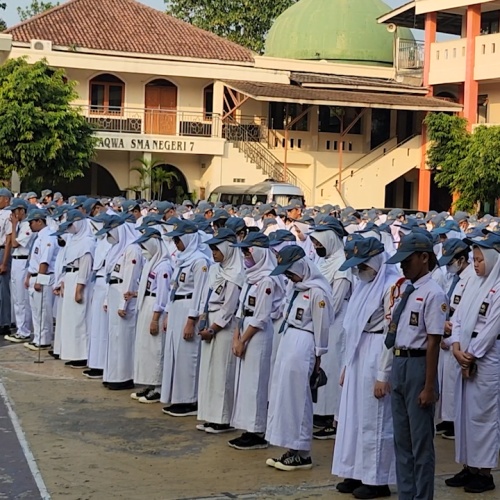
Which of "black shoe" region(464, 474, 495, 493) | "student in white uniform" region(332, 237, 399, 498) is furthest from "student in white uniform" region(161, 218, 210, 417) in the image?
"black shoe" region(464, 474, 495, 493)

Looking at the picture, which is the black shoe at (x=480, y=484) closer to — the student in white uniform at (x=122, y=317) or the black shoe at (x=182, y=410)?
the black shoe at (x=182, y=410)

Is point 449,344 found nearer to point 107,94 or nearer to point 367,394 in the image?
point 367,394

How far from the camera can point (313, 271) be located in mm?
8125

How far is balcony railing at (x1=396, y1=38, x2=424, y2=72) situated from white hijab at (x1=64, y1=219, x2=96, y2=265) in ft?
99.1

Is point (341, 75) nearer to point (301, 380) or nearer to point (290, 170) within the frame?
point (290, 170)

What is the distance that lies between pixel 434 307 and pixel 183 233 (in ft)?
13.6

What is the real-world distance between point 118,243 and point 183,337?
7.70 ft

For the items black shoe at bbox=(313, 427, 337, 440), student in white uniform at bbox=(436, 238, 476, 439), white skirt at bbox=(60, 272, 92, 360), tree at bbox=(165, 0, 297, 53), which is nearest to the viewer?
student in white uniform at bbox=(436, 238, 476, 439)

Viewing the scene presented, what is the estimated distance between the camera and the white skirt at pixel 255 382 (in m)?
8.82

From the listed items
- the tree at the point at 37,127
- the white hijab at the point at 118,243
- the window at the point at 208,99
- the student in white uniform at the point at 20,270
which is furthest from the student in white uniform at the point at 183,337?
the window at the point at 208,99

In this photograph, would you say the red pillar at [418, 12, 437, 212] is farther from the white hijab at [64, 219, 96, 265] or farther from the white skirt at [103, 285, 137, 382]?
the white skirt at [103, 285, 137, 382]

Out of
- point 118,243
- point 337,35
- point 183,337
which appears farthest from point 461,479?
point 337,35

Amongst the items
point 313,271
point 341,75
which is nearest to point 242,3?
point 341,75

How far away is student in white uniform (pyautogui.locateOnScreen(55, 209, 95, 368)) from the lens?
12609 millimetres
